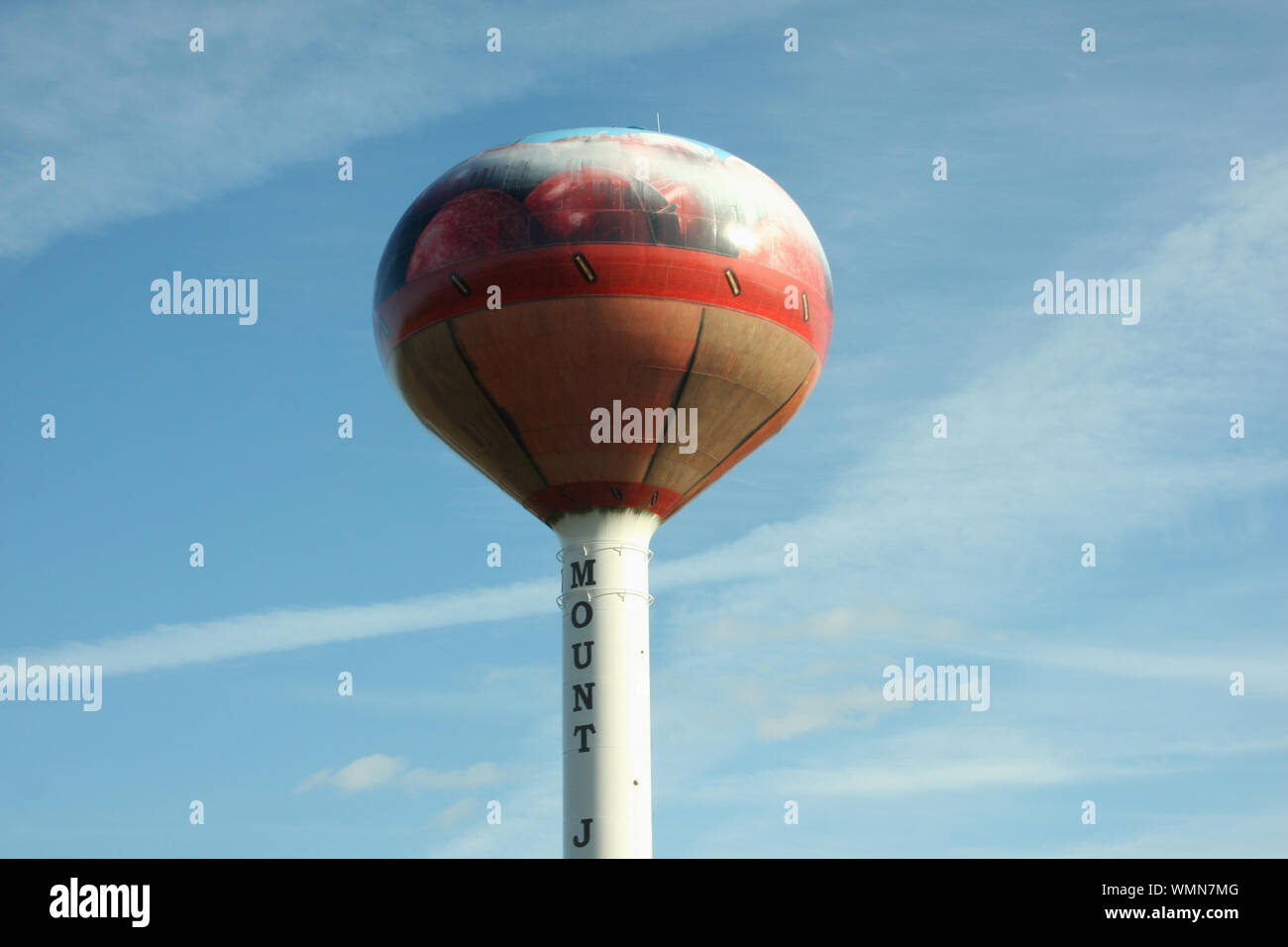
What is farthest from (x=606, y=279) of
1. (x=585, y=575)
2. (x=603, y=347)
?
(x=585, y=575)

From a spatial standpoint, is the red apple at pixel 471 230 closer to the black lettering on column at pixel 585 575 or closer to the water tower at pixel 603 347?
the water tower at pixel 603 347

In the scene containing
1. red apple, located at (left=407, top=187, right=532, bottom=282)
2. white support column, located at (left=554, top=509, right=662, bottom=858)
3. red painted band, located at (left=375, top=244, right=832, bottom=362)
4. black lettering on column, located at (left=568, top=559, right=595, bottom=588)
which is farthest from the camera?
black lettering on column, located at (left=568, top=559, right=595, bottom=588)

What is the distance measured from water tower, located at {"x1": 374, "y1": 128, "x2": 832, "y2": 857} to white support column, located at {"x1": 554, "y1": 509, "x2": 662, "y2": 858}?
0.04 metres

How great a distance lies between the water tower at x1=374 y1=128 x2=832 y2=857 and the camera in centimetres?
3059

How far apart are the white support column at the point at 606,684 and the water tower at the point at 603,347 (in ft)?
0.13

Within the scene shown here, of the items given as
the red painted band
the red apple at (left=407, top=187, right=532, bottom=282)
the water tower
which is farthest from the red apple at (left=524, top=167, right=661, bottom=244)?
the red apple at (left=407, top=187, right=532, bottom=282)

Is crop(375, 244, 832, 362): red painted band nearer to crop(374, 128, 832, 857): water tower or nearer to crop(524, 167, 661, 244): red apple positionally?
crop(374, 128, 832, 857): water tower

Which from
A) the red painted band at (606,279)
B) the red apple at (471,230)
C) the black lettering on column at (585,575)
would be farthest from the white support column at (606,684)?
the red apple at (471,230)

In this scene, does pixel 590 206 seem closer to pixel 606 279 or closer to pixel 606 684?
pixel 606 279

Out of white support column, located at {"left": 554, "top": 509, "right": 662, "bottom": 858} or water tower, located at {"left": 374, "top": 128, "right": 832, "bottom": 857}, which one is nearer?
water tower, located at {"left": 374, "top": 128, "right": 832, "bottom": 857}

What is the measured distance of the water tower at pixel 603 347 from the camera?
3059 cm

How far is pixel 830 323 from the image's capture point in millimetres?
33906

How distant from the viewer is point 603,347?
30.7m
